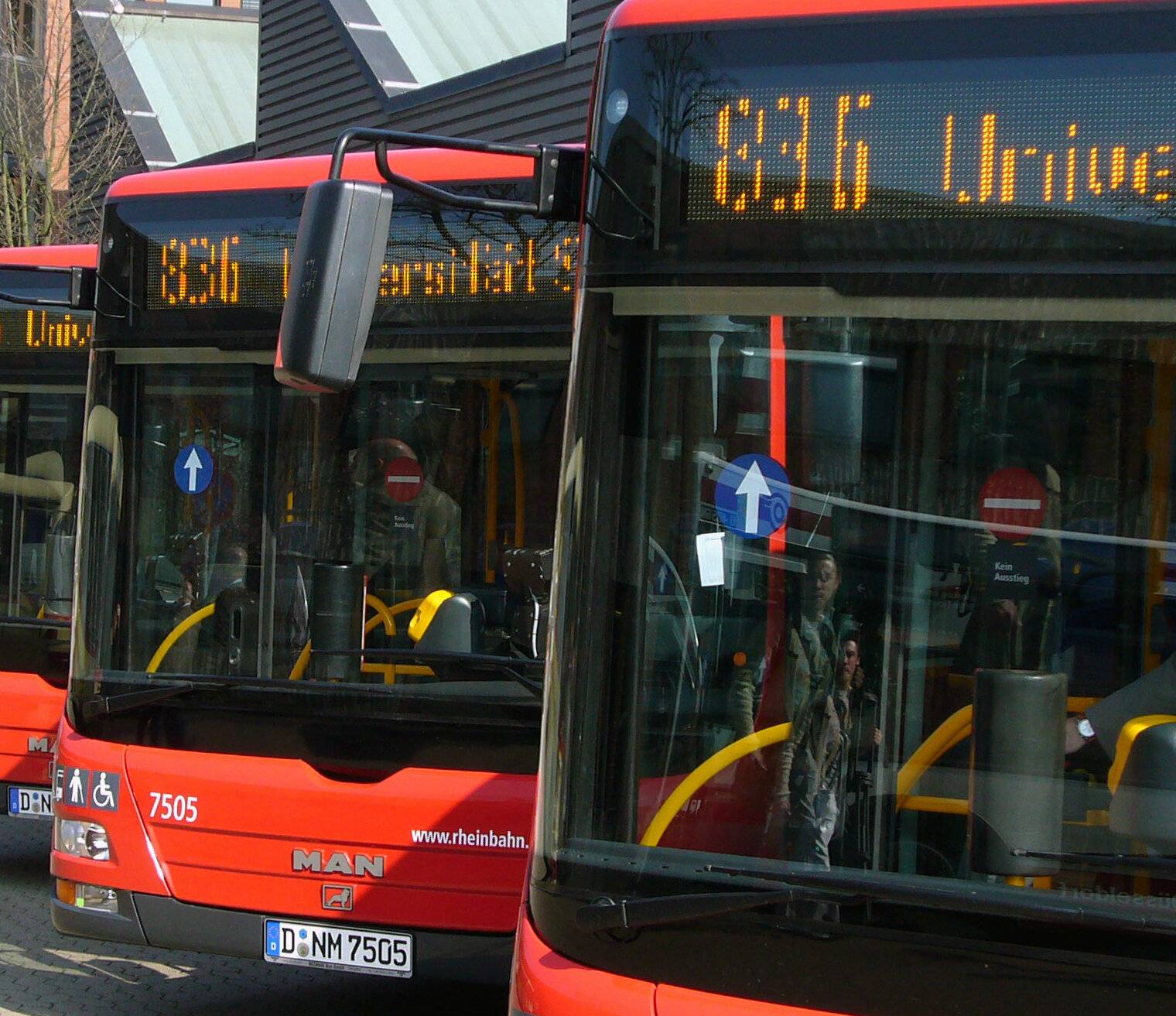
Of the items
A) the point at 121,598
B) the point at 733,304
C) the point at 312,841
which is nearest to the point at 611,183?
the point at 733,304

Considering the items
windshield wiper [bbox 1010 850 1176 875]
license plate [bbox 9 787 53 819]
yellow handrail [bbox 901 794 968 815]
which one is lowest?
license plate [bbox 9 787 53 819]

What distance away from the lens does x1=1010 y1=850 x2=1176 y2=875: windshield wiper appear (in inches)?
109

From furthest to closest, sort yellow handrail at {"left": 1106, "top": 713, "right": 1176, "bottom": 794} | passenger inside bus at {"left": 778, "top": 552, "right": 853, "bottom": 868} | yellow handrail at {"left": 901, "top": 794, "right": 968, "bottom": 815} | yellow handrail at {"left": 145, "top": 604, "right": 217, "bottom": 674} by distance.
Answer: yellow handrail at {"left": 145, "top": 604, "right": 217, "bottom": 674}, passenger inside bus at {"left": 778, "top": 552, "right": 853, "bottom": 868}, yellow handrail at {"left": 901, "top": 794, "right": 968, "bottom": 815}, yellow handrail at {"left": 1106, "top": 713, "right": 1176, "bottom": 794}

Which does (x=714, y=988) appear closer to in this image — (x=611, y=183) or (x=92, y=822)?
(x=611, y=183)

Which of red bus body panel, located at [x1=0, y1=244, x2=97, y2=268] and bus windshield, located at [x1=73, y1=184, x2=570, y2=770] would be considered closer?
bus windshield, located at [x1=73, y1=184, x2=570, y2=770]

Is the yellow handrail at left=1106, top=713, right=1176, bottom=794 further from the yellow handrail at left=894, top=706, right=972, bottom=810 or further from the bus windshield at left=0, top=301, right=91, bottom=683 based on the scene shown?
the bus windshield at left=0, top=301, right=91, bottom=683

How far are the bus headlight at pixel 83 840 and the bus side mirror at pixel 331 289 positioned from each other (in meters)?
2.41

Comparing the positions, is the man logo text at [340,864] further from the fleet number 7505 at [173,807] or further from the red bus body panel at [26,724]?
the red bus body panel at [26,724]

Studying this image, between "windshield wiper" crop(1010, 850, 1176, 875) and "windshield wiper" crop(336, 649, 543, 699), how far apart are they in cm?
215

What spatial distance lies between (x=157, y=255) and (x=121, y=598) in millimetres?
1140

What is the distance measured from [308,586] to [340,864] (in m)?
0.90

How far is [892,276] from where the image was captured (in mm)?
3082

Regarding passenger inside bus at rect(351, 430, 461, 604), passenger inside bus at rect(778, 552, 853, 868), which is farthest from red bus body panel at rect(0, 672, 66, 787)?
passenger inside bus at rect(778, 552, 853, 868)

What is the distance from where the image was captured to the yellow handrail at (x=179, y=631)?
213 inches
